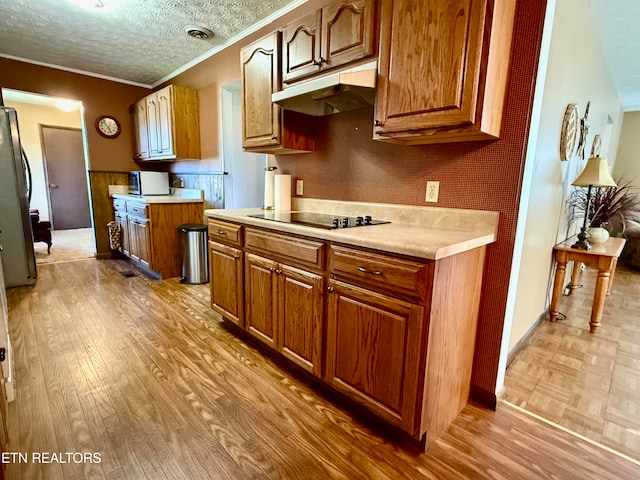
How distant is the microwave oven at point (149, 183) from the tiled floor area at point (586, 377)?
436 centimetres

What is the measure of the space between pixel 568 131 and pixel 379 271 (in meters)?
1.90

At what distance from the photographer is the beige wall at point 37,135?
6.02 meters

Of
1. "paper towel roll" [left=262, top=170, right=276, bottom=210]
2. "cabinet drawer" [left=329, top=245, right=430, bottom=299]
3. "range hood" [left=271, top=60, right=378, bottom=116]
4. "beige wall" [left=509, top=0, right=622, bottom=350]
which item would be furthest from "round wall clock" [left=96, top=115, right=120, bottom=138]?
"beige wall" [left=509, top=0, right=622, bottom=350]

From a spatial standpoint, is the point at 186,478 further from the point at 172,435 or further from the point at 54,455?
the point at 54,455

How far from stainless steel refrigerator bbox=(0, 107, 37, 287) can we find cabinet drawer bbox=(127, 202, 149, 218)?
969mm

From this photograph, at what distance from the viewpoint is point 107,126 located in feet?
15.2

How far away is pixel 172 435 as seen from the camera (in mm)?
1470

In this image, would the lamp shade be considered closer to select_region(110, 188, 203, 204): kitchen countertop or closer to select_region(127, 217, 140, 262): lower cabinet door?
select_region(110, 188, 203, 204): kitchen countertop

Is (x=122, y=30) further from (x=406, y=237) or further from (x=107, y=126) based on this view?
(x=406, y=237)

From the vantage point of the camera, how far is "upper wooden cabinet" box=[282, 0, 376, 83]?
5.48 ft

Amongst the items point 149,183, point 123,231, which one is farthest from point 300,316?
point 123,231

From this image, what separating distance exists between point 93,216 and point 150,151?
1.32 meters

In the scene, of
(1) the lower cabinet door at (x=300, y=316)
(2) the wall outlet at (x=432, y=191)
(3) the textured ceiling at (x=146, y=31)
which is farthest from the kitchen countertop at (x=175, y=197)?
(2) the wall outlet at (x=432, y=191)

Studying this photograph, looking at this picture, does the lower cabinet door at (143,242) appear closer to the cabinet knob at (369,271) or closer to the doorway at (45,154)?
the doorway at (45,154)
